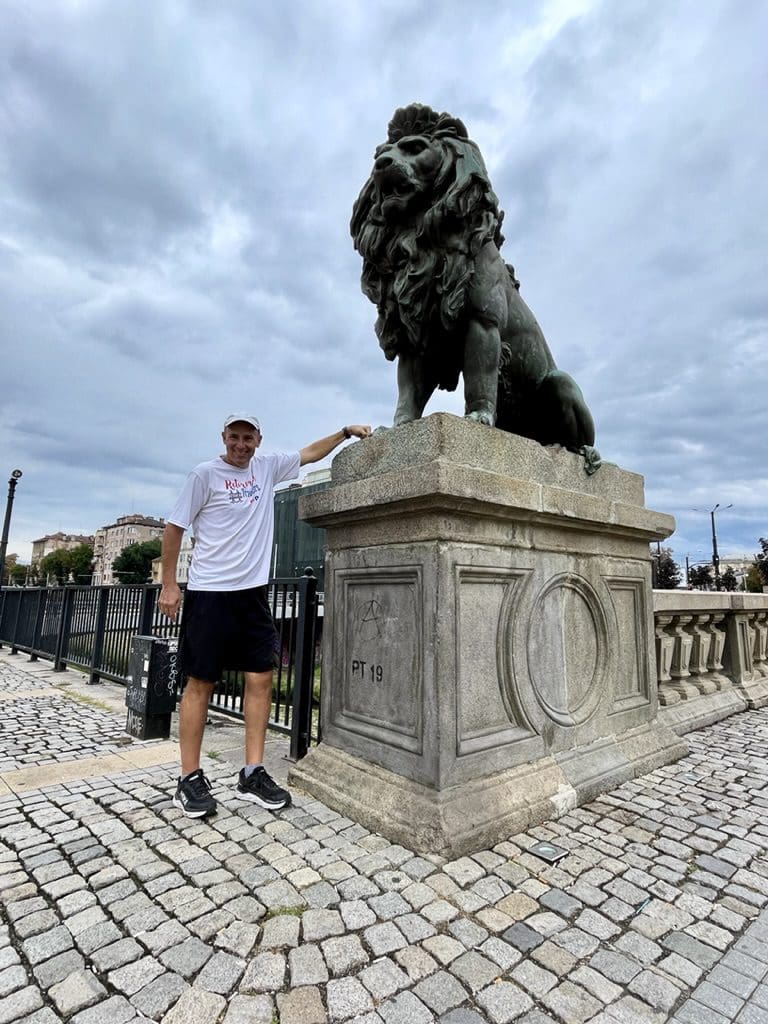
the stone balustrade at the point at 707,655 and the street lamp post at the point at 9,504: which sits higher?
the street lamp post at the point at 9,504

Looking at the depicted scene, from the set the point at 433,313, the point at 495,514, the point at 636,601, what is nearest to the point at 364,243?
the point at 433,313

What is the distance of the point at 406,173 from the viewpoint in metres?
3.11

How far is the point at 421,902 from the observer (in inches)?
82.8

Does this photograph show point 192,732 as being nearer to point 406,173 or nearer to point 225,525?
point 225,525

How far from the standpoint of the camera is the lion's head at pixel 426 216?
3166 mm

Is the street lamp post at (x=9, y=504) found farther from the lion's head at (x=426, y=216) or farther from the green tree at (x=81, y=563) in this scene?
the green tree at (x=81, y=563)

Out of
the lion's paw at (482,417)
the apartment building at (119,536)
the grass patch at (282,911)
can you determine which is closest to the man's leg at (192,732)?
the grass patch at (282,911)

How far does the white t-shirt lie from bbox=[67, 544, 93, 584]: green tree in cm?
10667

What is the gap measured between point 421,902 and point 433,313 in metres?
2.98

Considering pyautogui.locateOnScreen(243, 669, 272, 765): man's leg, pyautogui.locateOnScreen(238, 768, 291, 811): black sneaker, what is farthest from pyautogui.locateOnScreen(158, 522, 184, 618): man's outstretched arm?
pyautogui.locateOnScreen(238, 768, 291, 811): black sneaker

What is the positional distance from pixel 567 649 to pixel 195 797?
226cm

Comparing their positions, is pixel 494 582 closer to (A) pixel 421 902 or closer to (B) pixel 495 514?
(B) pixel 495 514

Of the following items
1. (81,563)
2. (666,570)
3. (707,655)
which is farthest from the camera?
(81,563)

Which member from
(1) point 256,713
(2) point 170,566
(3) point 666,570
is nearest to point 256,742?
(1) point 256,713
